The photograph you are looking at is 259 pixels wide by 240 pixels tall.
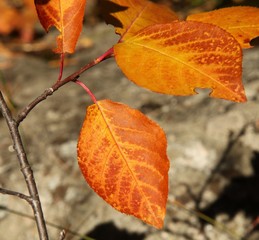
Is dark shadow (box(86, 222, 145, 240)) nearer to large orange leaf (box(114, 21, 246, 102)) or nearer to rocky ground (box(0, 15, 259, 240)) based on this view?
rocky ground (box(0, 15, 259, 240))

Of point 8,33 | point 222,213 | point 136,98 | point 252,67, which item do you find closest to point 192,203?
point 222,213

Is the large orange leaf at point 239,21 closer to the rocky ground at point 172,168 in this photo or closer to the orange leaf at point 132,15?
the orange leaf at point 132,15

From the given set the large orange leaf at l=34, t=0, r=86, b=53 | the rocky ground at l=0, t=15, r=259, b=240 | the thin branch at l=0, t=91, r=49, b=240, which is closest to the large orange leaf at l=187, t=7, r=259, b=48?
the large orange leaf at l=34, t=0, r=86, b=53

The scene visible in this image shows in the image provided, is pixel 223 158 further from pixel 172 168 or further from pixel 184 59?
pixel 184 59

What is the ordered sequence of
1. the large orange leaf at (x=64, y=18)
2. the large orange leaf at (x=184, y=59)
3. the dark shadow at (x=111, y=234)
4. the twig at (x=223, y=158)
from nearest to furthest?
the large orange leaf at (x=184, y=59) < the large orange leaf at (x=64, y=18) < the dark shadow at (x=111, y=234) < the twig at (x=223, y=158)

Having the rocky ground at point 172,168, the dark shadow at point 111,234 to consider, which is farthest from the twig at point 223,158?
the dark shadow at point 111,234

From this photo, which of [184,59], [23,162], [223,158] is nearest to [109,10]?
[184,59]
